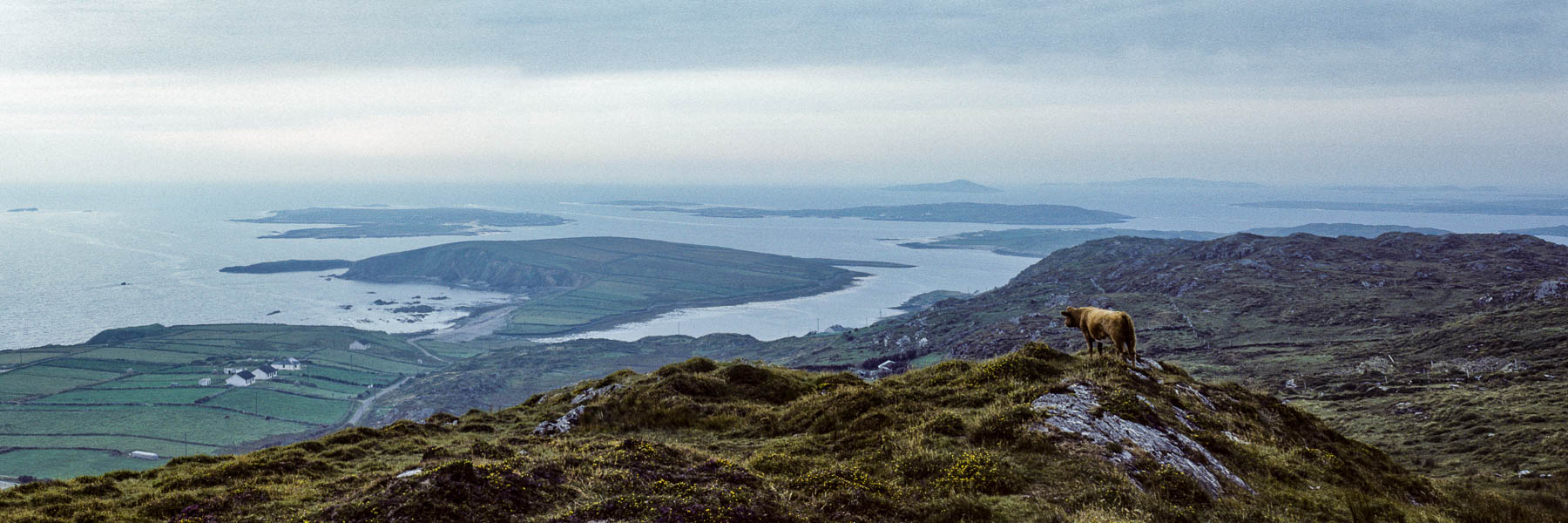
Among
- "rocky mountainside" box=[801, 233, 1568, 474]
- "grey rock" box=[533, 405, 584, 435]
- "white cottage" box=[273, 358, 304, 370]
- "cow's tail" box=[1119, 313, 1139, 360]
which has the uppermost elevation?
"cow's tail" box=[1119, 313, 1139, 360]

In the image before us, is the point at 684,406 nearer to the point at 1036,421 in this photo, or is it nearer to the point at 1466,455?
the point at 1036,421

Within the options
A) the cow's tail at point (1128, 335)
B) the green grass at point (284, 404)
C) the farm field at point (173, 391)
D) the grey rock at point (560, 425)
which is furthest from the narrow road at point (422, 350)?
the cow's tail at point (1128, 335)

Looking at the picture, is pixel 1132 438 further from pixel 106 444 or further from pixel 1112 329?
pixel 106 444

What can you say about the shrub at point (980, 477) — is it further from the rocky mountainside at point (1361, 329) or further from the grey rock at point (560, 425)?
the rocky mountainside at point (1361, 329)

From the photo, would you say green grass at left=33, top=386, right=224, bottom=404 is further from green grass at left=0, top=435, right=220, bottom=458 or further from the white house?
green grass at left=0, top=435, right=220, bottom=458

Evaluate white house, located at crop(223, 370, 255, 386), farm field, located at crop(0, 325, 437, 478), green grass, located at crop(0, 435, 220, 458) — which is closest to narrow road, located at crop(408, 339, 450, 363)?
farm field, located at crop(0, 325, 437, 478)

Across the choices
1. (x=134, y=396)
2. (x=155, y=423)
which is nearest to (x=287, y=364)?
(x=134, y=396)
